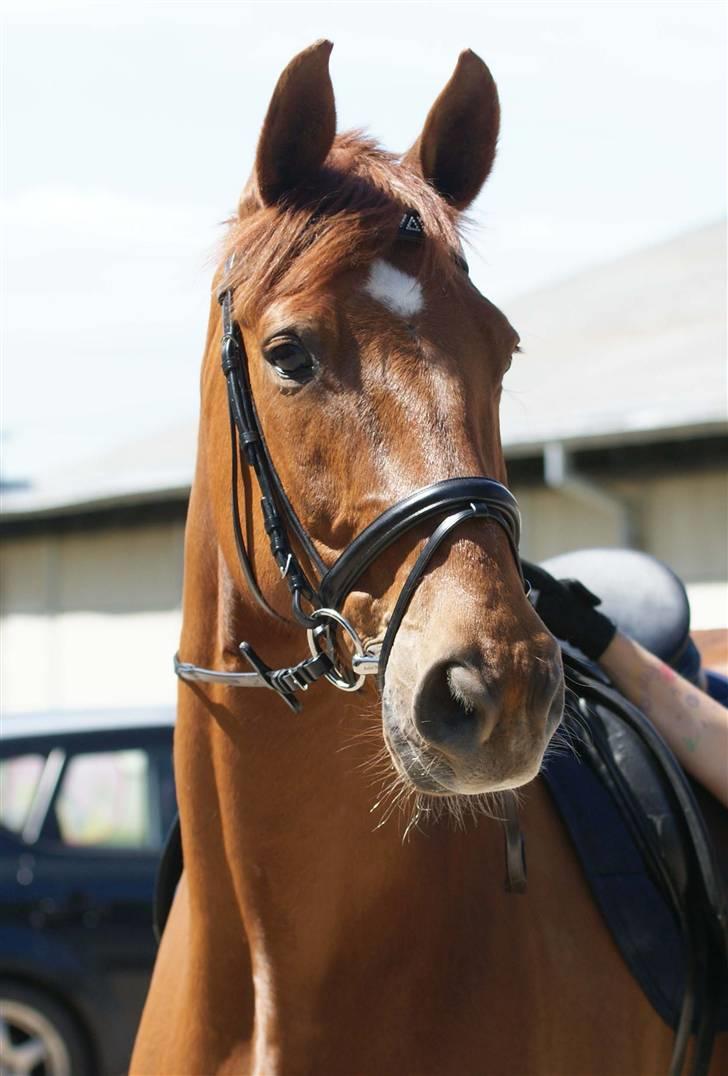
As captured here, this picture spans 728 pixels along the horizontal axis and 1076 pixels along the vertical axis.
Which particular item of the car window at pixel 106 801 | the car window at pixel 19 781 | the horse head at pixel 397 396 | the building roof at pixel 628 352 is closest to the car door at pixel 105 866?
the car window at pixel 106 801

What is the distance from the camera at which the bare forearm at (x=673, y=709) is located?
3039 mm

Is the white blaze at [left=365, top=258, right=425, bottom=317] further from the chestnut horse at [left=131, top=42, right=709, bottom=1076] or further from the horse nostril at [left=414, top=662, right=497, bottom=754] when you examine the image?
the horse nostril at [left=414, top=662, right=497, bottom=754]

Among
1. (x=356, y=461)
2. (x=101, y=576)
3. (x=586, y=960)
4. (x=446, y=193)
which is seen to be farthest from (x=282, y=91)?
(x=101, y=576)

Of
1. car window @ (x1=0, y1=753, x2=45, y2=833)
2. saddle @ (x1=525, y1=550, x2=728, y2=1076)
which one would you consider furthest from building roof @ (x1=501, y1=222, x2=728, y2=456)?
saddle @ (x1=525, y1=550, x2=728, y2=1076)

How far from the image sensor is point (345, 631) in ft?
7.22

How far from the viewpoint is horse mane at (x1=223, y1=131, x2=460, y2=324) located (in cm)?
228

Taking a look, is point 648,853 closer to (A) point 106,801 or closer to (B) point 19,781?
(A) point 106,801

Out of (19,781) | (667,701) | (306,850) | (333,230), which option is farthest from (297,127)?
(19,781)

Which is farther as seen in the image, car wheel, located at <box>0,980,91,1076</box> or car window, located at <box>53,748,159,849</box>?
car window, located at <box>53,748,159,849</box>

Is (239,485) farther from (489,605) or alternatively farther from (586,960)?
(586,960)

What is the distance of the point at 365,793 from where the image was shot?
249 centimetres

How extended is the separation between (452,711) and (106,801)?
5.04 meters

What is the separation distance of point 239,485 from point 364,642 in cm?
45

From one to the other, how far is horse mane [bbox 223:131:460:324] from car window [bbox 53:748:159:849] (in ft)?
15.1
